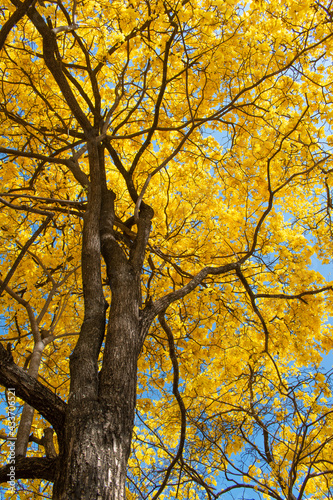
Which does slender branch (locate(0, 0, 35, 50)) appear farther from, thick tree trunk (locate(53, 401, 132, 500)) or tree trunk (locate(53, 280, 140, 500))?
thick tree trunk (locate(53, 401, 132, 500))

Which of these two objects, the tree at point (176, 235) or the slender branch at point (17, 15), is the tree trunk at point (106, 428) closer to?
the tree at point (176, 235)

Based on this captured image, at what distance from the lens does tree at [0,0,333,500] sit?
7.52ft

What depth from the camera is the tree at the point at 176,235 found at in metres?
2.29

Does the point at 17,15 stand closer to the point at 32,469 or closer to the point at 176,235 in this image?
the point at 32,469

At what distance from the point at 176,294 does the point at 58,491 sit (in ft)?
4.38

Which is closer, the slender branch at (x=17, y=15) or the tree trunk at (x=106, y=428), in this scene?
the tree trunk at (x=106, y=428)

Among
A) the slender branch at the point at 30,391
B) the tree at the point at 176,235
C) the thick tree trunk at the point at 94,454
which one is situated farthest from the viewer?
the tree at the point at 176,235

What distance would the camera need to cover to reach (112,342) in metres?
1.80

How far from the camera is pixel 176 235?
3990 mm

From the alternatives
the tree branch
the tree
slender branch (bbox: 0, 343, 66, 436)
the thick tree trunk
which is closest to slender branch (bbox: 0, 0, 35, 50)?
the tree

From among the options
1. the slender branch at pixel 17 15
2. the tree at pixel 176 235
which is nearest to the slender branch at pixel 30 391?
the tree at pixel 176 235

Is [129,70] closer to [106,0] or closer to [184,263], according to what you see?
[106,0]

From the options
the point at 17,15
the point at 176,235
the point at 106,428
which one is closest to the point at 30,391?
the point at 106,428

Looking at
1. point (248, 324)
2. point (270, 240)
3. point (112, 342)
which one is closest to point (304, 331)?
point (248, 324)
